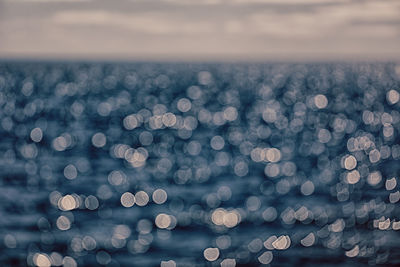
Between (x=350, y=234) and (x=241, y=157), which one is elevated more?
(x=241, y=157)

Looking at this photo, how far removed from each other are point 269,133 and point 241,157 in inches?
684

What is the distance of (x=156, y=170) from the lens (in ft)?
150

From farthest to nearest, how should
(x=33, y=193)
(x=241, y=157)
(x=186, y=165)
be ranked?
A: (x=241, y=157)
(x=186, y=165)
(x=33, y=193)

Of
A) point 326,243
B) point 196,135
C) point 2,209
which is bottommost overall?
point 326,243

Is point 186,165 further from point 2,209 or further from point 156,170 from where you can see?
point 2,209

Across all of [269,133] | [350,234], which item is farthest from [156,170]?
[269,133]

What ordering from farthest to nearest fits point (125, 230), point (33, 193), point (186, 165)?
point (186, 165) → point (33, 193) → point (125, 230)

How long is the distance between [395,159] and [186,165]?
42.5 feet

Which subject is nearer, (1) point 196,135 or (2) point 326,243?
(2) point 326,243

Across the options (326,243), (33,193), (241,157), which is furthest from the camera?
(241,157)

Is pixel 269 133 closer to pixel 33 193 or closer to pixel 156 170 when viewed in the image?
pixel 156 170

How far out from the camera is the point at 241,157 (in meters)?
51.9

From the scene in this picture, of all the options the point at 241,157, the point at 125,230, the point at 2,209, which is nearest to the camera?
the point at 125,230

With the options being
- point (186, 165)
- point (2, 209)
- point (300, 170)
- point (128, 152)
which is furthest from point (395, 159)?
point (2, 209)
